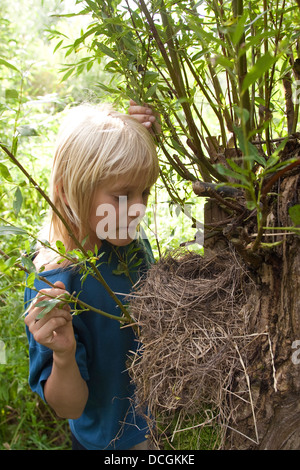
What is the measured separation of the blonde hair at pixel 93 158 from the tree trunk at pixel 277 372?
392 millimetres

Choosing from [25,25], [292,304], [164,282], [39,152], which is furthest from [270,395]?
[25,25]

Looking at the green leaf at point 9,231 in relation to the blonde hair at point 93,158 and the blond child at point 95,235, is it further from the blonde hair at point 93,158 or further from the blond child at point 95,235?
the blonde hair at point 93,158

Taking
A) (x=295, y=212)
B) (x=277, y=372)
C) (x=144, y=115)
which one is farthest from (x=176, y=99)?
(x=277, y=372)

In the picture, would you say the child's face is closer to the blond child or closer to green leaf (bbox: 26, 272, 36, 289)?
the blond child

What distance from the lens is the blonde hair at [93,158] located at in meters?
1.04

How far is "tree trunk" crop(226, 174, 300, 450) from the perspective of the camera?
2.39 ft

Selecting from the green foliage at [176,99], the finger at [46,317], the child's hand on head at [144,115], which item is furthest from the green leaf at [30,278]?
the child's hand on head at [144,115]

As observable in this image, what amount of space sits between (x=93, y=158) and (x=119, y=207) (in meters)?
0.13

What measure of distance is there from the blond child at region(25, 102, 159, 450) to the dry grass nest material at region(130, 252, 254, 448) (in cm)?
15

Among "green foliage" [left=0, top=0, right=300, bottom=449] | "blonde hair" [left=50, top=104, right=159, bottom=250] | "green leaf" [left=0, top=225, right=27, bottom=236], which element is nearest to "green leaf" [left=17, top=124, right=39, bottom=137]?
"green foliage" [left=0, top=0, right=300, bottom=449]

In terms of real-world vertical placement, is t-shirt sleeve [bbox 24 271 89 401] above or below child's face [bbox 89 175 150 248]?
below

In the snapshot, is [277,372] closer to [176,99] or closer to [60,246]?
[60,246]

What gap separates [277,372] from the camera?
732 millimetres
